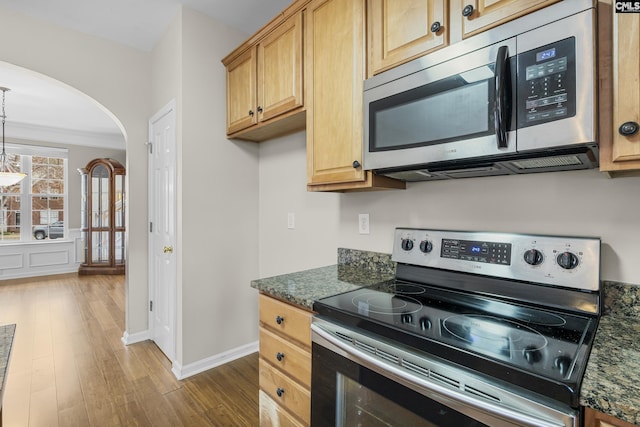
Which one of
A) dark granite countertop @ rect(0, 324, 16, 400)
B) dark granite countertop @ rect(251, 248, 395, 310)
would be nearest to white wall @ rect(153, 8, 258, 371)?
dark granite countertop @ rect(251, 248, 395, 310)

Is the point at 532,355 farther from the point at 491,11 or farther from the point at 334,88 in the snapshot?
the point at 334,88

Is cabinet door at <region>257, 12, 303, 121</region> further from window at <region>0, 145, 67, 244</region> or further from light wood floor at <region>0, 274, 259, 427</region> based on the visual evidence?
window at <region>0, 145, 67, 244</region>

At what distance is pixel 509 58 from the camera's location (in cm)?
101

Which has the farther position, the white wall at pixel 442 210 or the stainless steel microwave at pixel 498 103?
the white wall at pixel 442 210

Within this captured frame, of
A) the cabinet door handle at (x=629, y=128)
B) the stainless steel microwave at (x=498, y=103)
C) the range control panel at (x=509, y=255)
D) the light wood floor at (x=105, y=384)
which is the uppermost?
the stainless steel microwave at (x=498, y=103)

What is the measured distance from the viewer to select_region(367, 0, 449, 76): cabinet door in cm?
121

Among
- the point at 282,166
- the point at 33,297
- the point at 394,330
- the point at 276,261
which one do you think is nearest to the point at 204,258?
the point at 276,261

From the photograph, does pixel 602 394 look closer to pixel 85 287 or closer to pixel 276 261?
pixel 276 261

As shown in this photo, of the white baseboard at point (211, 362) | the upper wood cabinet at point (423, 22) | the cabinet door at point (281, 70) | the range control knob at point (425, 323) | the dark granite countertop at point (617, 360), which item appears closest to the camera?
the dark granite countertop at point (617, 360)

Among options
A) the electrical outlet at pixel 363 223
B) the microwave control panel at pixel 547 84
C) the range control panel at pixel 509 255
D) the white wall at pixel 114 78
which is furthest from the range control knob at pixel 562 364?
the white wall at pixel 114 78

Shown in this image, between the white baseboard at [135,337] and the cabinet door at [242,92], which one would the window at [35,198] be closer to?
the white baseboard at [135,337]

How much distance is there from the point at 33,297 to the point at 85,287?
0.66 meters

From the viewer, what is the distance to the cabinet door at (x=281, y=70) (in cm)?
180

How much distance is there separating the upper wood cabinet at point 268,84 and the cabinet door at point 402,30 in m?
0.50
